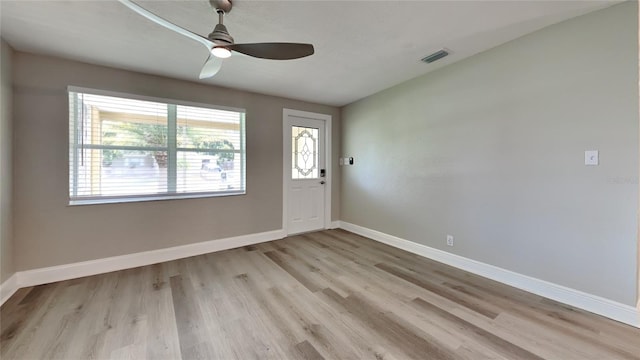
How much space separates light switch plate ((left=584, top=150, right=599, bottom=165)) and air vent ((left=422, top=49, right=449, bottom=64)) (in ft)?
5.05

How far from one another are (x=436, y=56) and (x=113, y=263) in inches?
172

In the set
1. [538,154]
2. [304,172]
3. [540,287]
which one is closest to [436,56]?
[538,154]

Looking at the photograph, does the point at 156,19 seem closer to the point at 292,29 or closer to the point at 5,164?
the point at 292,29

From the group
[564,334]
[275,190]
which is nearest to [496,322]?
[564,334]

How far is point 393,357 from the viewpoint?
A: 1.56 meters

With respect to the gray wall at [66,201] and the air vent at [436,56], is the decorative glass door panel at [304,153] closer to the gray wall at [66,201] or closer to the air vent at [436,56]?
the gray wall at [66,201]

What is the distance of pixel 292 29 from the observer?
7.07 feet

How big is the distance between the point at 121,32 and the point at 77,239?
7.35 ft

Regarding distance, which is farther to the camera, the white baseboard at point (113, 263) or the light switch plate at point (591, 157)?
the white baseboard at point (113, 263)

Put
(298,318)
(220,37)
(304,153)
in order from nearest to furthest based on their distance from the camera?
(220,37), (298,318), (304,153)

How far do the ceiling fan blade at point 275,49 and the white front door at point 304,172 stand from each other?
7.82 feet

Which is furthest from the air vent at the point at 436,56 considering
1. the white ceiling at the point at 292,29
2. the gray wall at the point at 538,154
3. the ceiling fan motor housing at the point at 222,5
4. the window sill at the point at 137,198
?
the window sill at the point at 137,198

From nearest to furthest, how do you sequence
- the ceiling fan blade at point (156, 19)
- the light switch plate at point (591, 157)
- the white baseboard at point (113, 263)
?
1. the ceiling fan blade at point (156, 19)
2. the light switch plate at point (591, 157)
3. the white baseboard at point (113, 263)

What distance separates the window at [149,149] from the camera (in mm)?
2790
